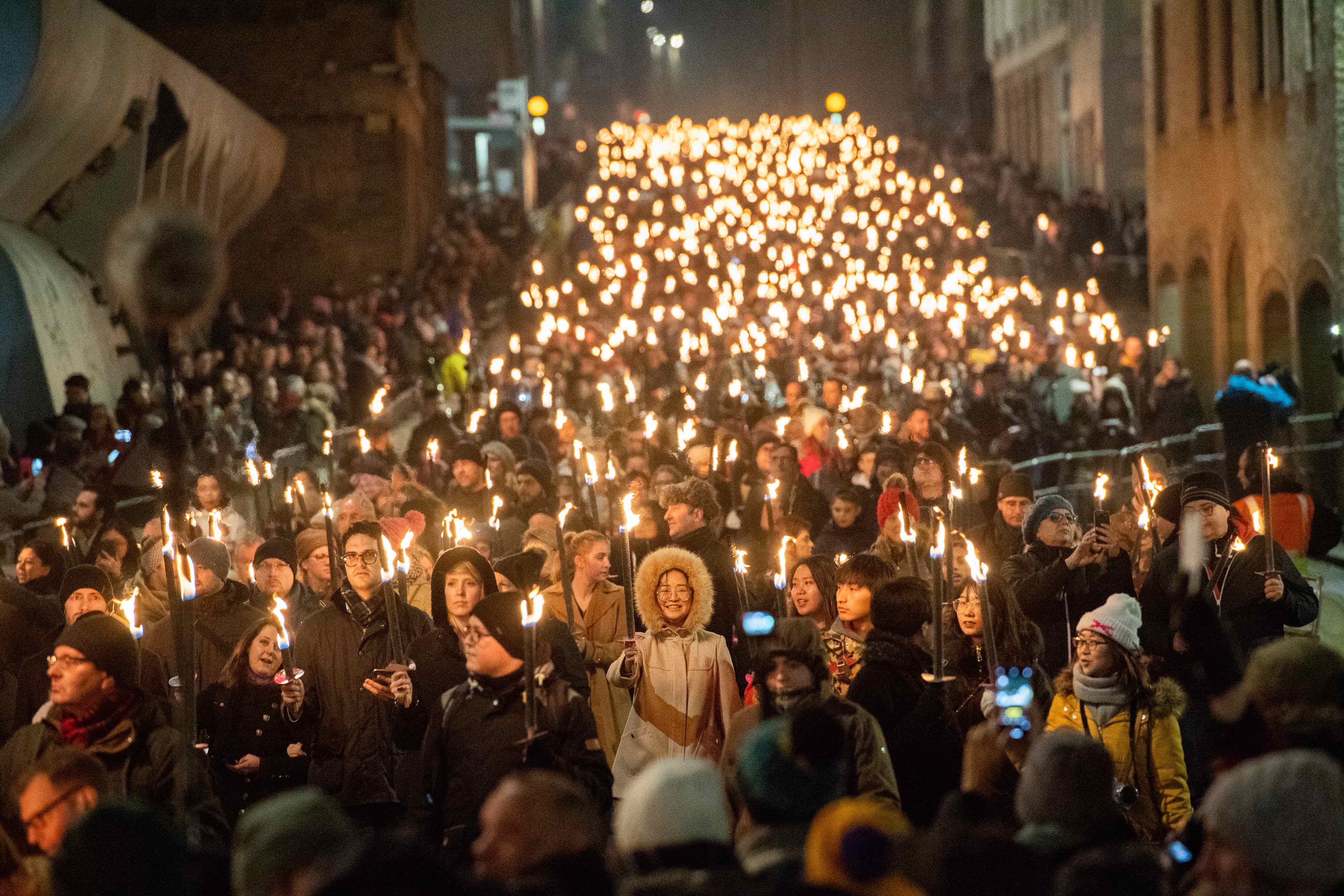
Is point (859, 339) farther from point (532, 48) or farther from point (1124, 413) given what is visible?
point (532, 48)

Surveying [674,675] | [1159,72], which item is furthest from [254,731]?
[1159,72]

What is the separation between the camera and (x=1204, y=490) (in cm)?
838

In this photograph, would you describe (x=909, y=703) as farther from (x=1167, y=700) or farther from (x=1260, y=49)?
(x=1260, y=49)

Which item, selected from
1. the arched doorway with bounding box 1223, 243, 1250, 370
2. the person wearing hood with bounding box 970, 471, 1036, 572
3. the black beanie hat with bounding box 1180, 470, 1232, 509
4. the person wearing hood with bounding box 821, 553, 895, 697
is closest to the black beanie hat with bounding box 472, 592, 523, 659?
the person wearing hood with bounding box 821, 553, 895, 697

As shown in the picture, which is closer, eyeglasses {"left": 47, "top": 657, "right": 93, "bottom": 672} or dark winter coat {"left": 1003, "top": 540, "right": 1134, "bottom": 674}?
eyeglasses {"left": 47, "top": 657, "right": 93, "bottom": 672}

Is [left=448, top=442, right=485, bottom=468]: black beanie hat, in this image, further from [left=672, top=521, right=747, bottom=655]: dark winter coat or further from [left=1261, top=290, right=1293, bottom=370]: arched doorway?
[left=1261, top=290, right=1293, bottom=370]: arched doorway

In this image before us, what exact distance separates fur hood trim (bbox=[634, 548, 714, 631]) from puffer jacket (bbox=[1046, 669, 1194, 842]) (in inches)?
63.3

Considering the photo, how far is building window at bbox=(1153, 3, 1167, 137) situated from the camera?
3325 cm

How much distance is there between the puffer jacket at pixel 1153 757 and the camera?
22.1 ft

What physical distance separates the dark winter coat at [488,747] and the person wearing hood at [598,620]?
1529mm

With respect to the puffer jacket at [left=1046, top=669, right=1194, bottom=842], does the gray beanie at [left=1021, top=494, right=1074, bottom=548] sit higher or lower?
higher

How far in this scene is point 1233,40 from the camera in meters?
28.7

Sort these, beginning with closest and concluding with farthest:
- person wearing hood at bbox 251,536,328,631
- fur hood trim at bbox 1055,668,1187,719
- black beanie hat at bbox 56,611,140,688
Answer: black beanie hat at bbox 56,611,140,688 < fur hood trim at bbox 1055,668,1187,719 < person wearing hood at bbox 251,536,328,631

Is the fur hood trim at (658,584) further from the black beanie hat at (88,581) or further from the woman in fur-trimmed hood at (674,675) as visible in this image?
the black beanie hat at (88,581)
